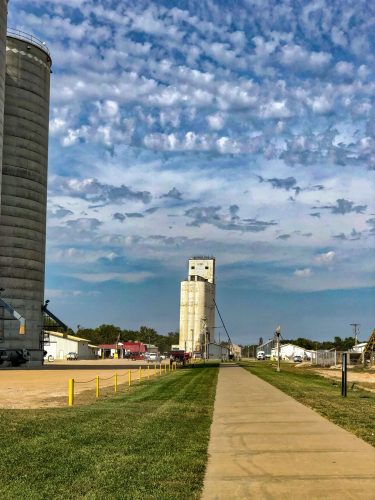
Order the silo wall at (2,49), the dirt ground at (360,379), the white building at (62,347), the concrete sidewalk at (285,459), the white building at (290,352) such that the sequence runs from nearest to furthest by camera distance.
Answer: the concrete sidewalk at (285,459)
the dirt ground at (360,379)
the silo wall at (2,49)
the white building at (62,347)
the white building at (290,352)

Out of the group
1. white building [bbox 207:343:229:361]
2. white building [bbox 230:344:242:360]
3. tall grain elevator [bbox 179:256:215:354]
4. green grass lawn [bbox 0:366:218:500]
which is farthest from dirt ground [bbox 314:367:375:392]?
tall grain elevator [bbox 179:256:215:354]

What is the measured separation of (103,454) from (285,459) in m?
3.08

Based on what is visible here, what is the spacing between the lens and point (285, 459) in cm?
1055

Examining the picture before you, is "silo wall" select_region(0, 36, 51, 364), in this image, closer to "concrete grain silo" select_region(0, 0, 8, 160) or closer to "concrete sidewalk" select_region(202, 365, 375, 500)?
"concrete grain silo" select_region(0, 0, 8, 160)

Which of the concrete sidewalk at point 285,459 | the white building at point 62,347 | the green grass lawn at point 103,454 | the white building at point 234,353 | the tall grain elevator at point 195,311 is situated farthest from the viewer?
the tall grain elevator at point 195,311

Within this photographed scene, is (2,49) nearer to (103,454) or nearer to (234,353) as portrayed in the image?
(103,454)

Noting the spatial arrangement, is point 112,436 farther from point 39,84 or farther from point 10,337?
point 39,84

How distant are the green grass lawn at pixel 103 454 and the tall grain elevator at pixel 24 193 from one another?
195 ft

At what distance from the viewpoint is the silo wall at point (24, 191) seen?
3000 inches

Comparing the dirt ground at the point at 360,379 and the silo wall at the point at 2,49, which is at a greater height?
the silo wall at the point at 2,49

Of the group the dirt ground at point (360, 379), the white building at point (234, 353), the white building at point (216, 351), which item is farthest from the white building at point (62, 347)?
the dirt ground at point (360, 379)

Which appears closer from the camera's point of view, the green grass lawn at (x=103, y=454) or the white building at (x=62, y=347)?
the green grass lawn at (x=103, y=454)

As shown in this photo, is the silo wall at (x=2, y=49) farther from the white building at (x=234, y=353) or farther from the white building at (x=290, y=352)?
the white building at (x=290, y=352)

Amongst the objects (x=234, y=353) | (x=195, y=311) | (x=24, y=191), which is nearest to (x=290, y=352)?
(x=234, y=353)
